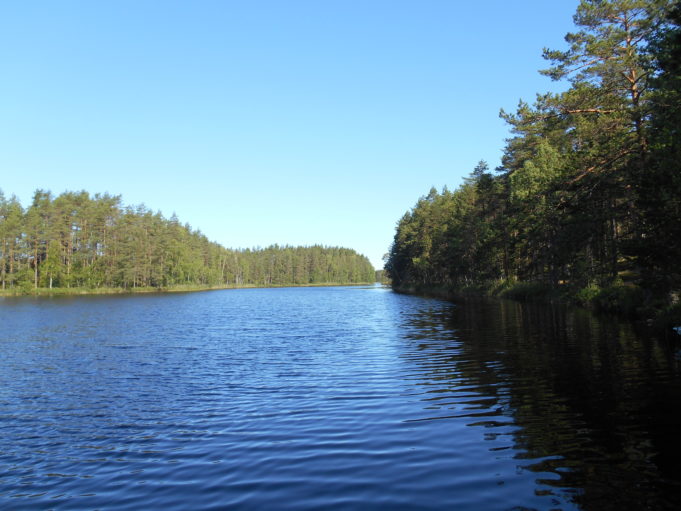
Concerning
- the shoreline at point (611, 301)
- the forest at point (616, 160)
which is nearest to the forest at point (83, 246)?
the shoreline at point (611, 301)

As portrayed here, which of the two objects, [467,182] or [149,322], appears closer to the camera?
[149,322]

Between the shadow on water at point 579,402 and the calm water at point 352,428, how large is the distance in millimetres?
47

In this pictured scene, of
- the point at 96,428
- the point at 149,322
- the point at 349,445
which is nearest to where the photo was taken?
the point at 349,445

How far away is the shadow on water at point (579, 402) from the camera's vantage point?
7086 millimetres

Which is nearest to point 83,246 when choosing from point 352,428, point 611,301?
point 611,301

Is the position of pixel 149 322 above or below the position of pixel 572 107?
below

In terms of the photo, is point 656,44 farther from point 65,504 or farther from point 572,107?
point 65,504

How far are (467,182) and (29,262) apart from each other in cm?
10287

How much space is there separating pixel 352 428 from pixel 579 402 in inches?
226

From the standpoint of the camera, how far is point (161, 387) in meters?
15.4

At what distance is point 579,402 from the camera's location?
11.6 m

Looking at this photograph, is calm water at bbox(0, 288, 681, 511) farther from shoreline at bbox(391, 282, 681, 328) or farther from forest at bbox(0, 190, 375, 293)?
forest at bbox(0, 190, 375, 293)

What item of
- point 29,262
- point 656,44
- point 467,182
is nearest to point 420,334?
point 656,44

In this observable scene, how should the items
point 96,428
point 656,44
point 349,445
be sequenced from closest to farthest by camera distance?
point 349,445 < point 96,428 < point 656,44
